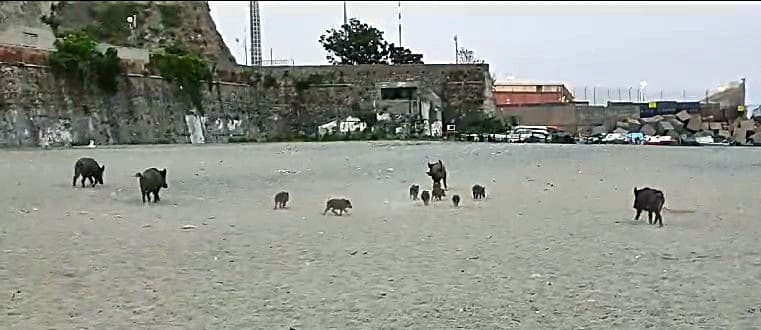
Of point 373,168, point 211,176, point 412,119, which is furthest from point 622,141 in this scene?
point 211,176

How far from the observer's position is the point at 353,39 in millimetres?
77750

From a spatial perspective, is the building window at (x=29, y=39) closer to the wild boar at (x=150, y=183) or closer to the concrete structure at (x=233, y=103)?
the concrete structure at (x=233, y=103)

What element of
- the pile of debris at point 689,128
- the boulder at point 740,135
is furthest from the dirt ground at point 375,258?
the pile of debris at point 689,128

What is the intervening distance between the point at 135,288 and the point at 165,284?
0.28 meters

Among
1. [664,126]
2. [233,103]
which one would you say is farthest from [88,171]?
[664,126]

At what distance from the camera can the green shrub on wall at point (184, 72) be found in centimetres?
4975

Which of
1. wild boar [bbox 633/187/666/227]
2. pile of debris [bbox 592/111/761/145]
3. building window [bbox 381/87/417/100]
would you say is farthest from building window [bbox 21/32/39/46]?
wild boar [bbox 633/187/666/227]

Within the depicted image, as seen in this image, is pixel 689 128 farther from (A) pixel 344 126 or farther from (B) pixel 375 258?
(B) pixel 375 258

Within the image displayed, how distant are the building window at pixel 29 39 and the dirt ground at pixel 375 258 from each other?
28144 millimetres

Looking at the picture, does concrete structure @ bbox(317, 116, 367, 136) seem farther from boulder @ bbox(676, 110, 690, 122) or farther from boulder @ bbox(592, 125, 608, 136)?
boulder @ bbox(676, 110, 690, 122)

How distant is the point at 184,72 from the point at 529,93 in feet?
139

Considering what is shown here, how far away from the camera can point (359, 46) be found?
253 ft

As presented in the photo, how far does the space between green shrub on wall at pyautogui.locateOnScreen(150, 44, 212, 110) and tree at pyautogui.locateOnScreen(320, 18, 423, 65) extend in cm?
2675

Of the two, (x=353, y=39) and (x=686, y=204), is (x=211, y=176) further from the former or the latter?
(x=353, y=39)
